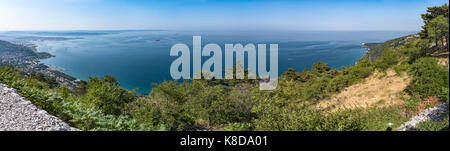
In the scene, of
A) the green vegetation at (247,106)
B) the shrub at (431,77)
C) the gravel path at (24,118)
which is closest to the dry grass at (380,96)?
the green vegetation at (247,106)

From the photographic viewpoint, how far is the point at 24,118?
225 inches

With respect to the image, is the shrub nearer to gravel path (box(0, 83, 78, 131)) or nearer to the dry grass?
the dry grass

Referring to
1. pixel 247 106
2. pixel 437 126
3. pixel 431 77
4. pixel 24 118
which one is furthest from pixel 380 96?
pixel 24 118

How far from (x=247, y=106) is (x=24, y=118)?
9.63 m

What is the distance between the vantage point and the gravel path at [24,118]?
17.0ft

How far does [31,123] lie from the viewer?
5.47m

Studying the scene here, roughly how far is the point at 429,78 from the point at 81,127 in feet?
28.6

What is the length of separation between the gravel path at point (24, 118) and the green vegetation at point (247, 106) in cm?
40

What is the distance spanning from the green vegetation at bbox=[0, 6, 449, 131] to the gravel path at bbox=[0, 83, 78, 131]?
404mm

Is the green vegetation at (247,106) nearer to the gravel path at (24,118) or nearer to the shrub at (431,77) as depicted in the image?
the shrub at (431,77)

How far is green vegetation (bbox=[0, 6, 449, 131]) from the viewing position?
4.96 m

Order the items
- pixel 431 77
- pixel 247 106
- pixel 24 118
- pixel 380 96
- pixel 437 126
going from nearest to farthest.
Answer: pixel 437 126, pixel 431 77, pixel 24 118, pixel 247 106, pixel 380 96

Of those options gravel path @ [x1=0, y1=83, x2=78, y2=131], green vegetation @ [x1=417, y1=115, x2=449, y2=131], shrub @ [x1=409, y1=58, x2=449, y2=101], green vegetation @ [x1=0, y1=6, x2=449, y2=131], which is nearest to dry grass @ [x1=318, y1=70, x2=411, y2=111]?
green vegetation @ [x1=0, y1=6, x2=449, y2=131]

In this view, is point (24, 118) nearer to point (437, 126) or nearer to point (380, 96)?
point (437, 126)
